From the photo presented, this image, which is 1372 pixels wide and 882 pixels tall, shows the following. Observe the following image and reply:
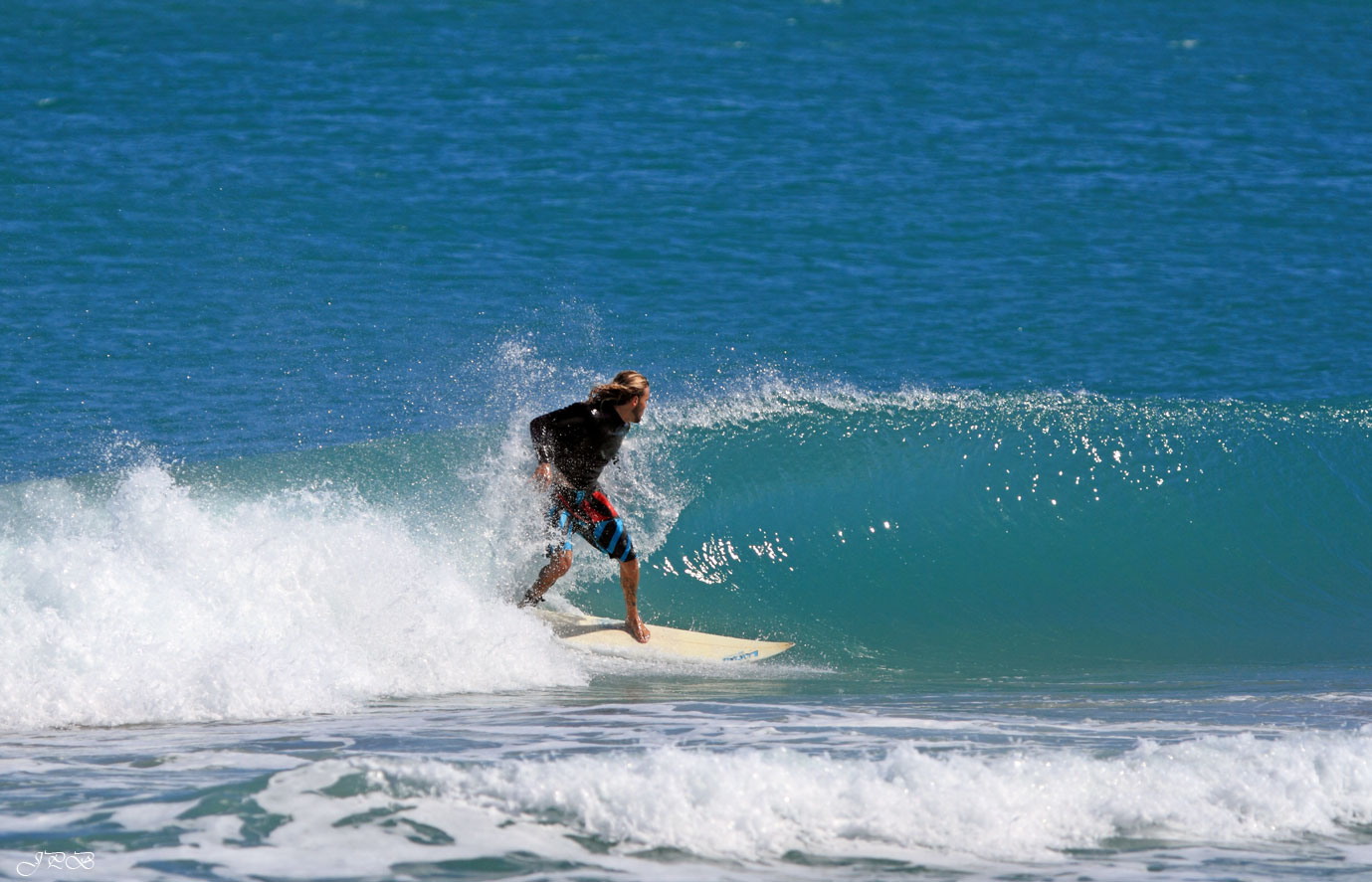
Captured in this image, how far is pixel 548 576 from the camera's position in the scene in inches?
286

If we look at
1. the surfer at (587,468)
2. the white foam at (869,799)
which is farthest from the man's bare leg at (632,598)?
the white foam at (869,799)

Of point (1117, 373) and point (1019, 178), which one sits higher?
point (1019, 178)

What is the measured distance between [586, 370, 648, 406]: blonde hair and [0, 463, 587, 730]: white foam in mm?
1312

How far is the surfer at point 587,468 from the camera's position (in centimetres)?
687

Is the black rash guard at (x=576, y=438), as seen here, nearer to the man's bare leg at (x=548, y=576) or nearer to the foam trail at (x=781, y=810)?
the man's bare leg at (x=548, y=576)

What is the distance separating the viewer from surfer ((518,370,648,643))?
6867 millimetres

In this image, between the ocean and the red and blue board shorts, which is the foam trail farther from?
the red and blue board shorts

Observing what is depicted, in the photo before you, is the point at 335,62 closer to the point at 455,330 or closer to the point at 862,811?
the point at 455,330

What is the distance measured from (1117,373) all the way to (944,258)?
15.9 feet

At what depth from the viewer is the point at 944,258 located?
18.3 meters

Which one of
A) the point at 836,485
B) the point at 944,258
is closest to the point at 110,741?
the point at 836,485
